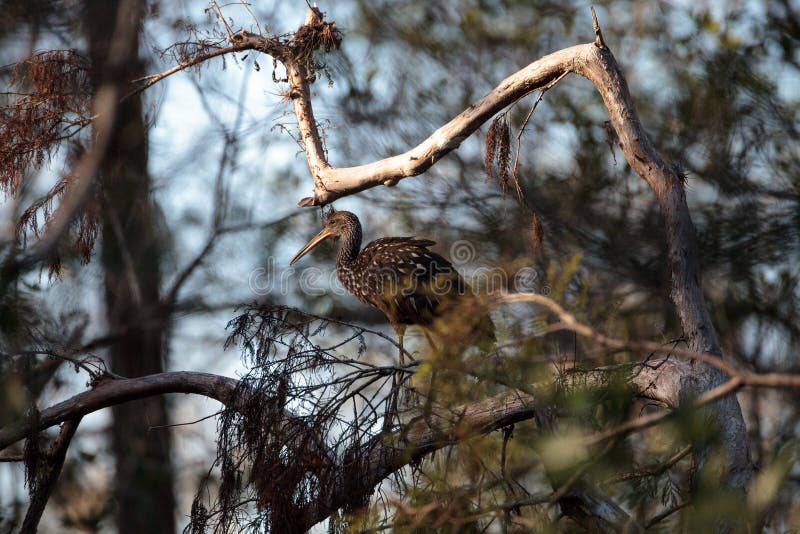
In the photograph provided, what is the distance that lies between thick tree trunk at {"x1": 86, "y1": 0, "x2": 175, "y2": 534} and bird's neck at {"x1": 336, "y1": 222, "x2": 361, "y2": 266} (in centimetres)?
217

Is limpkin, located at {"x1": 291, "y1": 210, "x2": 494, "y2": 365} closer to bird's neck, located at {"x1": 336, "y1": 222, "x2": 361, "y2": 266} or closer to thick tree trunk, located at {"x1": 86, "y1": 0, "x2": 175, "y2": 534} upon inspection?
bird's neck, located at {"x1": 336, "y1": 222, "x2": 361, "y2": 266}

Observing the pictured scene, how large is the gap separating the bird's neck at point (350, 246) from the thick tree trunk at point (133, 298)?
85.5 inches

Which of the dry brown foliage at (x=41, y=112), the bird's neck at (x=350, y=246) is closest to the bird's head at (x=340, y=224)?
the bird's neck at (x=350, y=246)

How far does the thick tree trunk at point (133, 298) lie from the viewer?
22.7 ft

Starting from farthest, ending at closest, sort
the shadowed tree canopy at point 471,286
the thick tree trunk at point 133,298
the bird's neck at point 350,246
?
the thick tree trunk at point 133,298 < the bird's neck at point 350,246 < the shadowed tree canopy at point 471,286

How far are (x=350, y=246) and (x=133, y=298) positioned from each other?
2.91m

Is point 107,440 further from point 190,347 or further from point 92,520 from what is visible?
point 92,520

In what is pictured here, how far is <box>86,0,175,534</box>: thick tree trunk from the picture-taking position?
693cm

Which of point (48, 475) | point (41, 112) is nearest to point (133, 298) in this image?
point (41, 112)

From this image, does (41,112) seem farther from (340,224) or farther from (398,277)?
(398,277)

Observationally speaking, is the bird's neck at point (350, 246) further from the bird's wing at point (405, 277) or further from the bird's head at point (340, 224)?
the bird's wing at point (405, 277)

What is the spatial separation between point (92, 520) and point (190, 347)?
301 centimetres

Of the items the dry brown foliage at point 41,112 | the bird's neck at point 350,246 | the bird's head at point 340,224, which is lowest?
the bird's neck at point 350,246

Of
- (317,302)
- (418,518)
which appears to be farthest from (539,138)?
(418,518)
